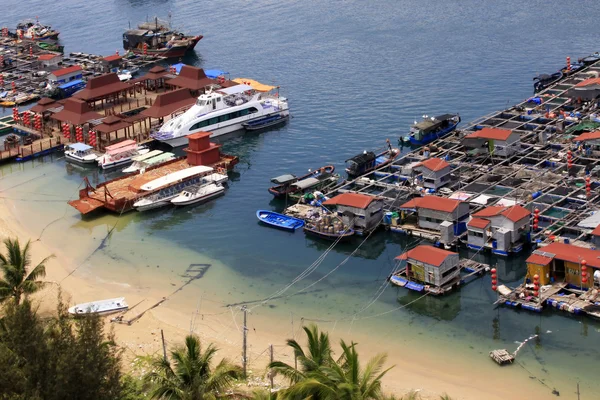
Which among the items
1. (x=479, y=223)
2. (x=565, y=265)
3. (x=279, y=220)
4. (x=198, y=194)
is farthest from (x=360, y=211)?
(x=198, y=194)

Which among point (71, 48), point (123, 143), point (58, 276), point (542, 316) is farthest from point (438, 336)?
point (71, 48)

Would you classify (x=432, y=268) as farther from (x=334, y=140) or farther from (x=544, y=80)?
(x=544, y=80)

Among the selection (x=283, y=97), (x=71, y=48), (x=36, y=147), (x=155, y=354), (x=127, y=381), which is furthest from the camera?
(x=71, y=48)

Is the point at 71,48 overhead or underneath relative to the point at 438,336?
overhead

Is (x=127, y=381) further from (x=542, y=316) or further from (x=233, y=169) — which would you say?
(x=233, y=169)

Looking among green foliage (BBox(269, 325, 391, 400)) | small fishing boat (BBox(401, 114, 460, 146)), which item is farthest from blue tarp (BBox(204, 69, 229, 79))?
green foliage (BBox(269, 325, 391, 400))

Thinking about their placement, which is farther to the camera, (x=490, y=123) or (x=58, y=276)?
(x=490, y=123)

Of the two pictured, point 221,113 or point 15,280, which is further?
point 221,113
